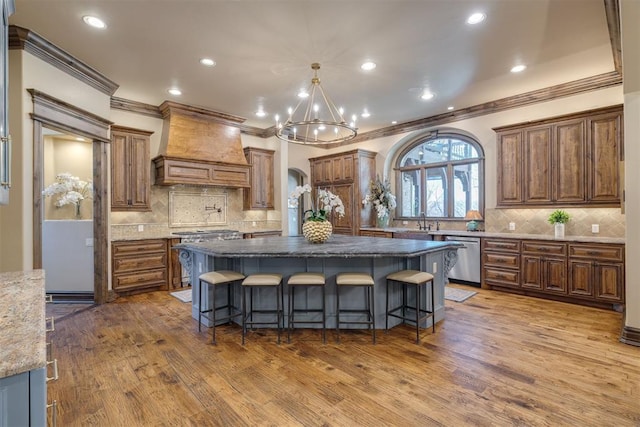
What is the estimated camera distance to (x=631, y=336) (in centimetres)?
304

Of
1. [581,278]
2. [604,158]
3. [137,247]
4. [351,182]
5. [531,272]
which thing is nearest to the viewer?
[581,278]

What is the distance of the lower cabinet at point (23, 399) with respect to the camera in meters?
0.93

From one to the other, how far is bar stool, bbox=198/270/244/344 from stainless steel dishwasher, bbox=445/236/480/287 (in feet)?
11.9

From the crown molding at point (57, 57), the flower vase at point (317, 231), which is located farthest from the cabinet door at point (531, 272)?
the crown molding at point (57, 57)

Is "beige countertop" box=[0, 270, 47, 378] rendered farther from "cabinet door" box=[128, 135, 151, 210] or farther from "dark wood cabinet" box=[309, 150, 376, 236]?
"dark wood cabinet" box=[309, 150, 376, 236]

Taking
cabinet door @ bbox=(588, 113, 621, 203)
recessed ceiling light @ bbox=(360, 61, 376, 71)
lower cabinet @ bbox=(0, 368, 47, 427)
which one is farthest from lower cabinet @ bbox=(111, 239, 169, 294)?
cabinet door @ bbox=(588, 113, 621, 203)

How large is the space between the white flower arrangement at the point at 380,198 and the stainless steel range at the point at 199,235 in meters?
2.84

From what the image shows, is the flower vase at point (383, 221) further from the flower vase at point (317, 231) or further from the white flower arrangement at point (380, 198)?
the flower vase at point (317, 231)

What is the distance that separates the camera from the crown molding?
3232 mm

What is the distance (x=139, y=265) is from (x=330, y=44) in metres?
4.22

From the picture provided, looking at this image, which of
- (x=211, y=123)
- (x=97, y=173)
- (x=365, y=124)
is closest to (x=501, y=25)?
(x=365, y=124)

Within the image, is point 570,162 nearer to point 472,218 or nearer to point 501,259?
point 472,218

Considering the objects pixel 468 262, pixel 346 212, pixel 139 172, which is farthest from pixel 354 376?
pixel 346 212

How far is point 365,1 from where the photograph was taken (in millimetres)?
2805
